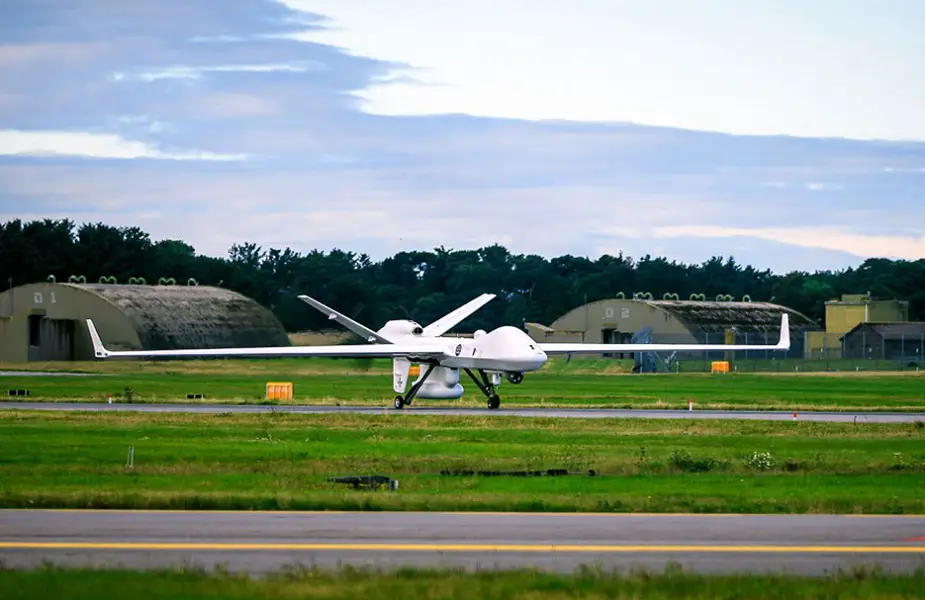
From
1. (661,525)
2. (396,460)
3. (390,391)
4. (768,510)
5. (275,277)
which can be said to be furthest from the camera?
(275,277)

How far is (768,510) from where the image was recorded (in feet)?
77.0

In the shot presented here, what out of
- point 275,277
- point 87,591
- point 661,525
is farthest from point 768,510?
point 275,277

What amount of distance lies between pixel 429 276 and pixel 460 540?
5047 inches

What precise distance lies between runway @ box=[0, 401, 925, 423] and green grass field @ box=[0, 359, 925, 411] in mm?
3131

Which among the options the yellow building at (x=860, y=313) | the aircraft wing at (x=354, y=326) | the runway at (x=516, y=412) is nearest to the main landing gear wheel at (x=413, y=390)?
the runway at (x=516, y=412)

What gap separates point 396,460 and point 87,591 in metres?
17.1

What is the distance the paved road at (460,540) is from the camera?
57.1 feet

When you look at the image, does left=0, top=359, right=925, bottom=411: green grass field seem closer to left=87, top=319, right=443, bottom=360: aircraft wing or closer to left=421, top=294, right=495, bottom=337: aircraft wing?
left=87, top=319, right=443, bottom=360: aircraft wing

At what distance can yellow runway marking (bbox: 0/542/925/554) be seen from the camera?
18250 mm

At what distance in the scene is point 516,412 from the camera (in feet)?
169

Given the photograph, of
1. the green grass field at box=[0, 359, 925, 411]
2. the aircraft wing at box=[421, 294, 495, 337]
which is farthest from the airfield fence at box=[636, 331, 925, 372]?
the aircraft wing at box=[421, 294, 495, 337]

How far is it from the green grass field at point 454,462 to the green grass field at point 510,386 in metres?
12.9

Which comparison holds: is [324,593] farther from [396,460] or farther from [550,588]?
[396,460]

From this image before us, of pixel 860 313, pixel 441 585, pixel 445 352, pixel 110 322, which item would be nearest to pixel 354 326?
pixel 445 352
